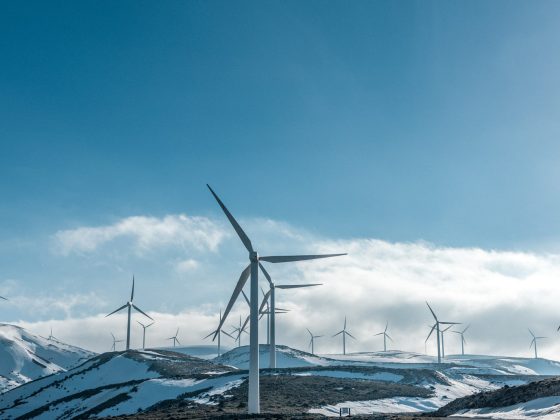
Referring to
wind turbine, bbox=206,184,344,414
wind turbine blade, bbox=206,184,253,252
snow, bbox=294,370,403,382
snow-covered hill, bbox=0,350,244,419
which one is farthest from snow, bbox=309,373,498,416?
wind turbine blade, bbox=206,184,253,252

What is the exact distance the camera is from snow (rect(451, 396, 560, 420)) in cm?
3825

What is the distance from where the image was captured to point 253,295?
50.4 meters

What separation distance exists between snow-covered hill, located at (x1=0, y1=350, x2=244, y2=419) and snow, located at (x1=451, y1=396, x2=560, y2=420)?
39.4m

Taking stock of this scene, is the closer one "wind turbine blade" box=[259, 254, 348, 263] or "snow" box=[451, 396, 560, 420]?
"snow" box=[451, 396, 560, 420]

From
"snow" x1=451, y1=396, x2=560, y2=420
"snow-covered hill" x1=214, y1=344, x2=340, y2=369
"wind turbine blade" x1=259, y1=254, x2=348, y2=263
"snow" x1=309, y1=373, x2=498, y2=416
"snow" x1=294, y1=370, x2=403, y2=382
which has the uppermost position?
"wind turbine blade" x1=259, y1=254, x2=348, y2=263

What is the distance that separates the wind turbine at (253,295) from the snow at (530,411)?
57.1ft

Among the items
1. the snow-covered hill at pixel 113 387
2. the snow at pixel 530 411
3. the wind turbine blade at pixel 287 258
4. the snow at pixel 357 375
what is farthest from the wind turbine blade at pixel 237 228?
the snow at pixel 357 375

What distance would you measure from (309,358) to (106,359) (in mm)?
57599

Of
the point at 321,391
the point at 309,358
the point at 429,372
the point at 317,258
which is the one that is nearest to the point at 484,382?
the point at 429,372

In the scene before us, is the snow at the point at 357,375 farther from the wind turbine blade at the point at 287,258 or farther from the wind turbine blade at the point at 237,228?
the wind turbine blade at the point at 237,228

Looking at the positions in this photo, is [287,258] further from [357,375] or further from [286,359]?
[286,359]

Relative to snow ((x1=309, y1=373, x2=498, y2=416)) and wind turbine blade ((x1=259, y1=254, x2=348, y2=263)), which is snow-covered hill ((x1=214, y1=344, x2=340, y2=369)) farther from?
wind turbine blade ((x1=259, y1=254, x2=348, y2=263))

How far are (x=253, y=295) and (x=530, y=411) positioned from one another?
22989mm

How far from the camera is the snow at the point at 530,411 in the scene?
3825 cm
